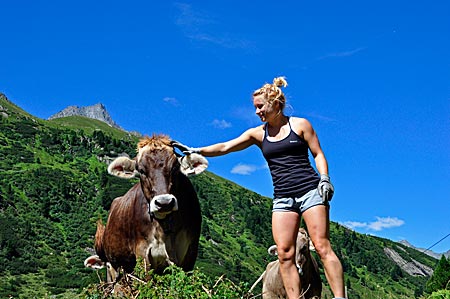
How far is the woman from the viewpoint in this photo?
254 inches

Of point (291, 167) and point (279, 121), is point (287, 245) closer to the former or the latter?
point (291, 167)

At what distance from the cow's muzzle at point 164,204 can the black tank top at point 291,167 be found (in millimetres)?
1743

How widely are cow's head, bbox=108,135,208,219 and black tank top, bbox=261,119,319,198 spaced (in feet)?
5.94

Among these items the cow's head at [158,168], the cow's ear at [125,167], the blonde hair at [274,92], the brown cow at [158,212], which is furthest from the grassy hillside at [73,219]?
the blonde hair at [274,92]

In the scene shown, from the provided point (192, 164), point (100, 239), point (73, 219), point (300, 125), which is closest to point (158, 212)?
point (192, 164)

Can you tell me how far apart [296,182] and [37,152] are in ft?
503

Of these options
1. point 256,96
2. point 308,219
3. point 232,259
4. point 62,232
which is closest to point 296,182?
point 308,219

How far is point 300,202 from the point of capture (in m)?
6.61

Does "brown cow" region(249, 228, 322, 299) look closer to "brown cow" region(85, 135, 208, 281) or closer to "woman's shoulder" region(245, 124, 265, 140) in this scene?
"brown cow" region(85, 135, 208, 281)

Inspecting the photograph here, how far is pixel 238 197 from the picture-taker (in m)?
193

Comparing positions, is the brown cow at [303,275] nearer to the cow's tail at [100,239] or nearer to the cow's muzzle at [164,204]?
the cow's tail at [100,239]

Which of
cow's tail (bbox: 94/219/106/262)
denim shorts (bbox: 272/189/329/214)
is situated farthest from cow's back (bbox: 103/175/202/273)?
denim shorts (bbox: 272/189/329/214)

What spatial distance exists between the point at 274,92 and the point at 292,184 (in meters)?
1.06

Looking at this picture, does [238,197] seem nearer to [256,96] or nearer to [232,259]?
[232,259]
